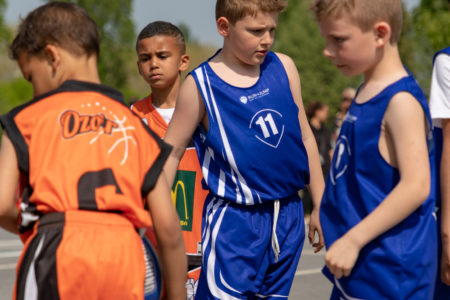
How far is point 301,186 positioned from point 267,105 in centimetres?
46

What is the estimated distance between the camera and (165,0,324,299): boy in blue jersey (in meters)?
3.73

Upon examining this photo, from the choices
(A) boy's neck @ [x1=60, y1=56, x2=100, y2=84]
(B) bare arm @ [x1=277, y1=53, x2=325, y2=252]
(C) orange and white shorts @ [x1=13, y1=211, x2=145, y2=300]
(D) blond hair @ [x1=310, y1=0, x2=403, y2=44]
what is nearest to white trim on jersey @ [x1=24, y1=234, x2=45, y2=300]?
(C) orange and white shorts @ [x1=13, y1=211, x2=145, y2=300]

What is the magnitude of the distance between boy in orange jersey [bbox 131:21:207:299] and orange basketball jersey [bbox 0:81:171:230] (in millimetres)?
2111

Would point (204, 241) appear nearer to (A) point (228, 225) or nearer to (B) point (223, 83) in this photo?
(A) point (228, 225)

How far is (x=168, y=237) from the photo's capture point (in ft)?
8.90

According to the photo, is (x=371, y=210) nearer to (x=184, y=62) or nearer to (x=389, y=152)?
(x=389, y=152)

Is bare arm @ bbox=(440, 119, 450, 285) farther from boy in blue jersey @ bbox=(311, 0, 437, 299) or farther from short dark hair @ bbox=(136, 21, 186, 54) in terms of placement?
short dark hair @ bbox=(136, 21, 186, 54)

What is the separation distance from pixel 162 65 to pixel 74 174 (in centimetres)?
271

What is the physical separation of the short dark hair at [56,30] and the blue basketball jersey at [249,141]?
115 cm

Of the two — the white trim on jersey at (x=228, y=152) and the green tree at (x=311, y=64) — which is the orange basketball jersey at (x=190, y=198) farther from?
the green tree at (x=311, y=64)

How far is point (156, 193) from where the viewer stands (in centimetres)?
267

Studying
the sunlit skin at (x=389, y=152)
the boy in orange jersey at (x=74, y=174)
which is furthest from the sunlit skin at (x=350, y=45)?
the boy in orange jersey at (x=74, y=174)

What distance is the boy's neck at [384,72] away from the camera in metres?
2.72

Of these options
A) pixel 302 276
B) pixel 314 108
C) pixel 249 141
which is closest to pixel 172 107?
pixel 249 141
